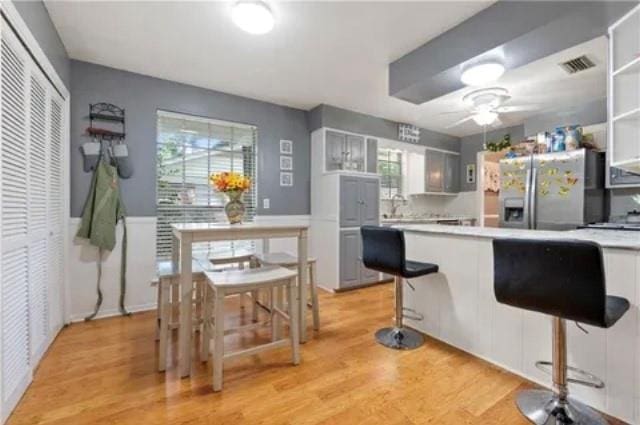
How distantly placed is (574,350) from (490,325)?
476 mm

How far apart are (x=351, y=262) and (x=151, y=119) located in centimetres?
292

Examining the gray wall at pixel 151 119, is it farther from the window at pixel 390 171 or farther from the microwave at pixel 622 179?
the microwave at pixel 622 179

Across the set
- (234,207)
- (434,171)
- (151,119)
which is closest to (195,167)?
(151,119)

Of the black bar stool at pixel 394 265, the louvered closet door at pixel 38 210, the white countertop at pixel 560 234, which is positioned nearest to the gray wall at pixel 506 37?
the white countertop at pixel 560 234

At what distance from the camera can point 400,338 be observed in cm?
250

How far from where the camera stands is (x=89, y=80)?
3.03 m

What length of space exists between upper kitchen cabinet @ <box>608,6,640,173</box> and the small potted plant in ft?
8.35

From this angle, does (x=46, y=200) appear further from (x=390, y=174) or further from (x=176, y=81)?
(x=390, y=174)

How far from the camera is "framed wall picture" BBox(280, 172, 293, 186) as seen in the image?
13.9 feet

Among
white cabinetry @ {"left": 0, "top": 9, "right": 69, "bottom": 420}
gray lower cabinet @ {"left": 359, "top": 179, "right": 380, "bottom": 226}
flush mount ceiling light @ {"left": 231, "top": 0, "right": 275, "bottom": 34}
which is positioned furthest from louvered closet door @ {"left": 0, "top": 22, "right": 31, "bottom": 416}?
gray lower cabinet @ {"left": 359, "top": 179, "right": 380, "bottom": 226}

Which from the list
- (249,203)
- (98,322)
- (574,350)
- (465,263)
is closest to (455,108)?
(465,263)

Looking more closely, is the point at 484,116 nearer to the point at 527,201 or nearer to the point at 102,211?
the point at 527,201

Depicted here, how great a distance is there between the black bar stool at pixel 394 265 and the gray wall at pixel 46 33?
258 centimetres

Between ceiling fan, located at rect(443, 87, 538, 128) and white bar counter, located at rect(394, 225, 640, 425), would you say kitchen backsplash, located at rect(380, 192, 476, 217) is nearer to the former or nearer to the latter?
ceiling fan, located at rect(443, 87, 538, 128)
